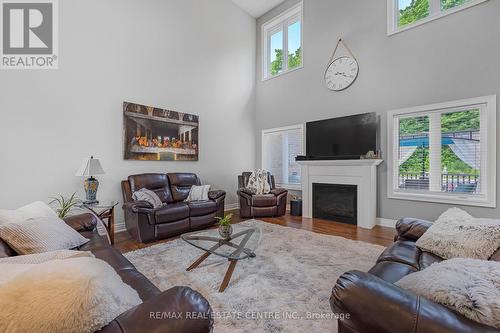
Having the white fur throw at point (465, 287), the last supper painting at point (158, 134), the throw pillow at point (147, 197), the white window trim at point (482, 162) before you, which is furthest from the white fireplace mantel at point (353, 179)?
the white fur throw at point (465, 287)

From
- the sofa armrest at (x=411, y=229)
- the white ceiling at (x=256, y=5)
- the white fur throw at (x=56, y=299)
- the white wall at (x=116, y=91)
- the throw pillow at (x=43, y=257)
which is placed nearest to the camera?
the white fur throw at (x=56, y=299)

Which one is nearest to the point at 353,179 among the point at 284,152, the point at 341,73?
the point at 284,152

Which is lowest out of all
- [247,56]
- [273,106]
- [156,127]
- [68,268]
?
[68,268]

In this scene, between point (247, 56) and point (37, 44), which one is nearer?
point (37, 44)

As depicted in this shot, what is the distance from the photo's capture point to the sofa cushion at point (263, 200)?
4.55 metres

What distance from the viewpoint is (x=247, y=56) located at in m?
6.05

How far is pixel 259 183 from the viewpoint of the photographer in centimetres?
491

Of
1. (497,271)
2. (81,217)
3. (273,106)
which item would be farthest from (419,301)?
(273,106)

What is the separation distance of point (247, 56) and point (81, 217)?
5.31m

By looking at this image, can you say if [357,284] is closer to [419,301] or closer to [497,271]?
[419,301]

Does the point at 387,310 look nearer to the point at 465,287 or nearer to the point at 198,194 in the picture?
the point at 465,287

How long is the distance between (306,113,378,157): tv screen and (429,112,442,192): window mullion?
0.78m

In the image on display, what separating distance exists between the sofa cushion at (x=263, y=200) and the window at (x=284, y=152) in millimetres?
1037

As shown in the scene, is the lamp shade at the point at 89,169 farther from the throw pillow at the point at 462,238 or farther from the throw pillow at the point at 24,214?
the throw pillow at the point at 462,238
